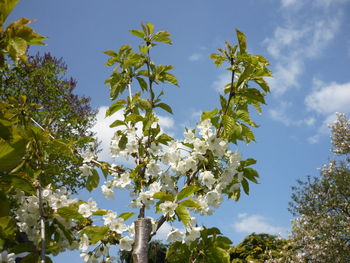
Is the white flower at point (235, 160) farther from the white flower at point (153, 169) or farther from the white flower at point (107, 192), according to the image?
the white flower at point (107, 192)

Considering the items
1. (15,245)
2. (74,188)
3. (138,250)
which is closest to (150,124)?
(138,250)

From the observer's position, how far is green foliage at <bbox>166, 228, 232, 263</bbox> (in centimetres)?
210

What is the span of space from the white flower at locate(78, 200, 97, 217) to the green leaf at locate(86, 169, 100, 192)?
409mm

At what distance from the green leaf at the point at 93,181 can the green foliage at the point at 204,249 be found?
711mm

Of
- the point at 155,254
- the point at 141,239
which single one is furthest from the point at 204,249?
the point at 155,254

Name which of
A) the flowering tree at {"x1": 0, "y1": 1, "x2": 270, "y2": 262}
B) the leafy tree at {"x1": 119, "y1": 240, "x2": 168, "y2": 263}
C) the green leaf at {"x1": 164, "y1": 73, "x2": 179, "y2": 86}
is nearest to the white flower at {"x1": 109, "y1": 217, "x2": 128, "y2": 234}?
the flowering tree at {"x1": 0, "y1": 1, "x2": 270, "y2": 262}

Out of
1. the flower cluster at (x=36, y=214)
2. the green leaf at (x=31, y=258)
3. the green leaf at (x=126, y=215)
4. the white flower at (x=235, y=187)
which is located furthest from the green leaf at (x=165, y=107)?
the green leaf at (x=31, y=258)

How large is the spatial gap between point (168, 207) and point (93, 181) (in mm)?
766

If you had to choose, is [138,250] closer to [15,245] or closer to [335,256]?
[15,245]

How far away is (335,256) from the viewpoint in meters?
9.79

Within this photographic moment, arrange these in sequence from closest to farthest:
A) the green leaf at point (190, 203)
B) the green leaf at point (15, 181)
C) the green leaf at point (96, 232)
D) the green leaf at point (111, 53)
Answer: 1. the green leaf at point (15, 181)
2. the green leaf at point (190, 203)
3. the green leaf at point (96, 232)
4. the green leaf at point (111, 53)

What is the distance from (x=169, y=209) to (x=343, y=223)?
9.58 m

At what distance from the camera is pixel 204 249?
7.07ft

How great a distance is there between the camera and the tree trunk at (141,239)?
208cm
